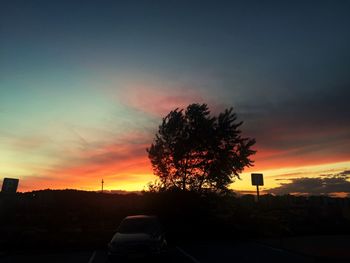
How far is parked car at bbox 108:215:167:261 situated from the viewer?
13.5 m

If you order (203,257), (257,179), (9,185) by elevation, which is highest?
(257,179)

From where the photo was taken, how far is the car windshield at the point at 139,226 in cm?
1519

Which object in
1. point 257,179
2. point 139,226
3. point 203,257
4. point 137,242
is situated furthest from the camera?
point 257,179

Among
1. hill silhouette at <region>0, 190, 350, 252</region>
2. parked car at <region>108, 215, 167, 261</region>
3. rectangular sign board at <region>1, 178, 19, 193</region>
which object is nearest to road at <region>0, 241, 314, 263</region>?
parked car at <region>108, 215, 167, 261</region>

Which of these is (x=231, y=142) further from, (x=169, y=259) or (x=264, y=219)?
(x=169, y=259)

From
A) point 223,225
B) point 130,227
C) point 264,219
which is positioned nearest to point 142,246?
point 130,227

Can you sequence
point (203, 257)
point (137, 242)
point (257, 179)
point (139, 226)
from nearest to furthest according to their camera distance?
point (137, 242) < point (139, 226) < point (203, 257) < point (257, 179)

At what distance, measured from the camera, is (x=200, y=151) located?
4081 cm

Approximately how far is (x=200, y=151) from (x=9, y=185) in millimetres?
20021

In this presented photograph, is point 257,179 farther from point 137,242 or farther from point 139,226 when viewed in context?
point 137,242

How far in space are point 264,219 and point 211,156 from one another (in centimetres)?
1183

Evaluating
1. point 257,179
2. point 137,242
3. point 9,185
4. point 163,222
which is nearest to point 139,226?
point 137,242

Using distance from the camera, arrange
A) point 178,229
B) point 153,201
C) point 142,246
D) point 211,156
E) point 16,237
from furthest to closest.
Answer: point 211,156 → point 153,201 → point 178,229 → point 16,237 → point 142,246

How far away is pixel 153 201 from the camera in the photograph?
29547mm
